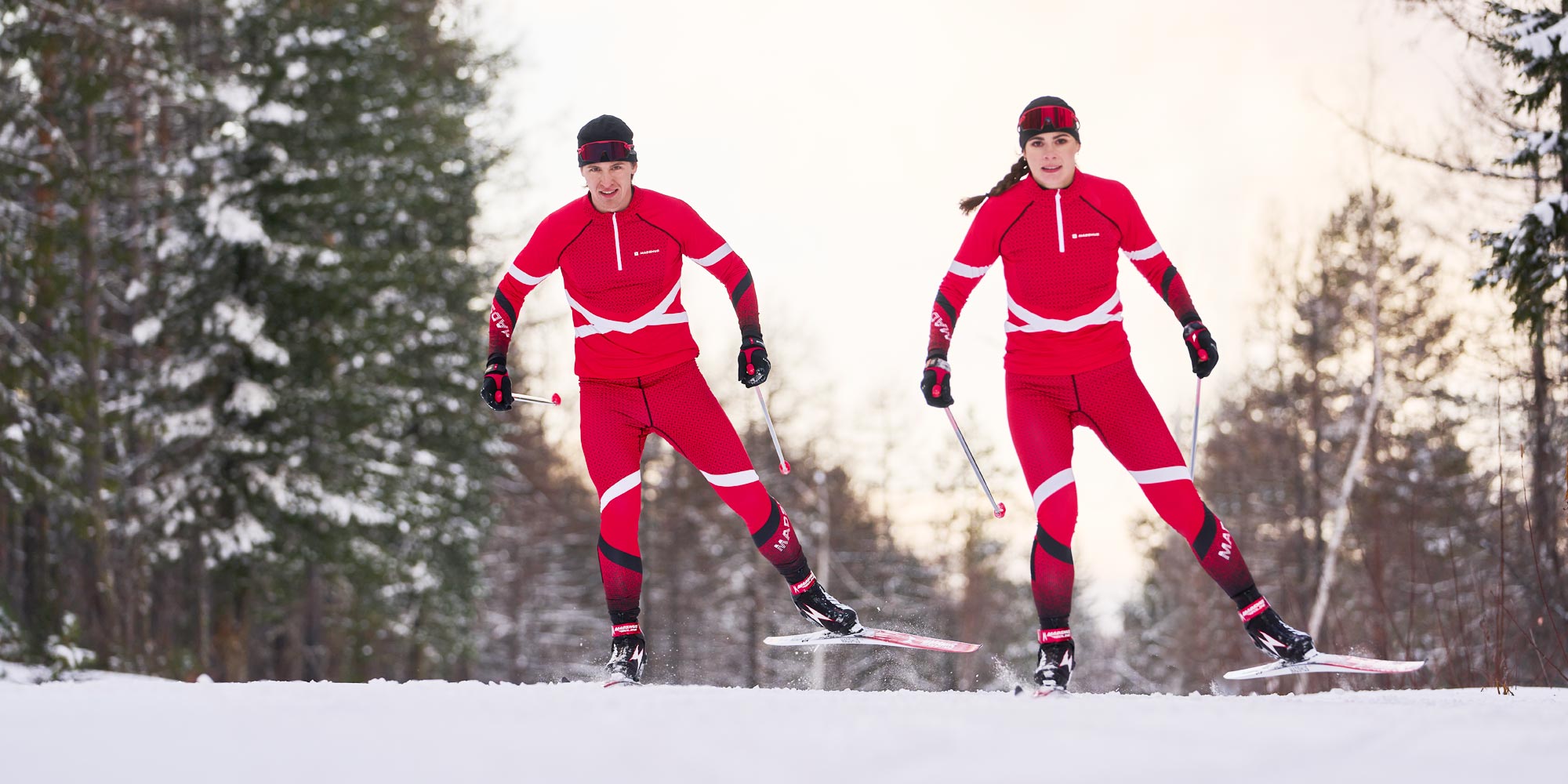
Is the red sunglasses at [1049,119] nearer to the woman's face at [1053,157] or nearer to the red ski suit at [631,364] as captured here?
the woman's face at [1053,157]

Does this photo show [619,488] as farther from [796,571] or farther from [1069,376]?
[1069,376]

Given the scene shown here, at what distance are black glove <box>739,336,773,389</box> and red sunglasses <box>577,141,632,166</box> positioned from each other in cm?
104

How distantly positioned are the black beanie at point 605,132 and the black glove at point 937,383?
5.64 feet

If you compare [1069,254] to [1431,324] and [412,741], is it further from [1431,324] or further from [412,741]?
[1431,324]

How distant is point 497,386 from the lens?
5758 millimetres

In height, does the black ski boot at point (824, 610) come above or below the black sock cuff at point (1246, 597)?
below

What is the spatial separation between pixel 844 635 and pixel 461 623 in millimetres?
17136

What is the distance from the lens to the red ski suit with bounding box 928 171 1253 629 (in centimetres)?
501

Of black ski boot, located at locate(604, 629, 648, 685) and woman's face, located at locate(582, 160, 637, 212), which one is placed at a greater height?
woman's face, located at locate(582, 160, 637, 212)

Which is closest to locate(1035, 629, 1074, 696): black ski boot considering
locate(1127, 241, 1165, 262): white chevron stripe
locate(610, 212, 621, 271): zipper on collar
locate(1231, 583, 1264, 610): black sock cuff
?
locate(1231, 583, 1264, 610): black sock cuff

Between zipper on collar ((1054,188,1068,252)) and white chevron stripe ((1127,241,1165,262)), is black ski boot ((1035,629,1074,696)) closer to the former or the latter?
zipper on collar ((1054,188,1068,252))

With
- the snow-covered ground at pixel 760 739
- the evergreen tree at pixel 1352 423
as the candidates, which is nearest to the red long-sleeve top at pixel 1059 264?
the snow-covered ground at pixel 760 739

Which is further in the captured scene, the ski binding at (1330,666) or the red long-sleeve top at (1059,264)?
the red long-sleeve top at (1059,264)

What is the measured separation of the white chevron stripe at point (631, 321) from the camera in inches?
222
